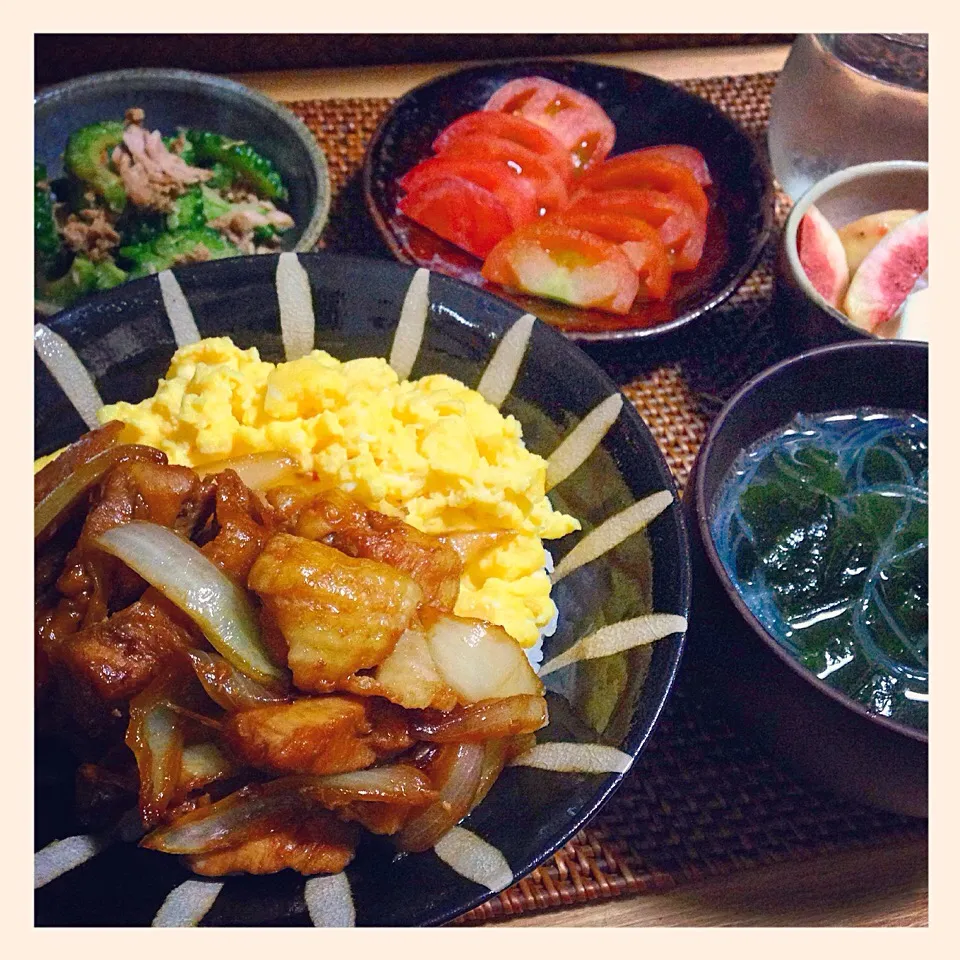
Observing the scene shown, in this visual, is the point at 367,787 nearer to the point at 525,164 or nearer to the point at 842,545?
the point at 842,545

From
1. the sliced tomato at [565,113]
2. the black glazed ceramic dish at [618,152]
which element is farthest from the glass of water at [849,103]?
the sliced tomato at [565,113]

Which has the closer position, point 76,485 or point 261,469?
point 76,485

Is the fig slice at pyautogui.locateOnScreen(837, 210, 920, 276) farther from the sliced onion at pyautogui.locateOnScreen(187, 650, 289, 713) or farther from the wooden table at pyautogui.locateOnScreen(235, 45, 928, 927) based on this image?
the sliced onion at pyautogui.locateOnScreen(187, 650, 289, 713)

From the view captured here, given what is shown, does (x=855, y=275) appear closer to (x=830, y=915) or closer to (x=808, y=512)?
(x=808, y=512)

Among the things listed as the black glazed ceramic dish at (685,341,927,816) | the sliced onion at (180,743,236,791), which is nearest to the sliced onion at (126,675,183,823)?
the sliced onion at (180,743,236,791)

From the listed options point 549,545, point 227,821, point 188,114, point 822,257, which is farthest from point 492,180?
point 227,821

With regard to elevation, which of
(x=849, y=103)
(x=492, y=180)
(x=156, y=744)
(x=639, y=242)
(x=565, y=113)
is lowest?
(x=156, y=744)
